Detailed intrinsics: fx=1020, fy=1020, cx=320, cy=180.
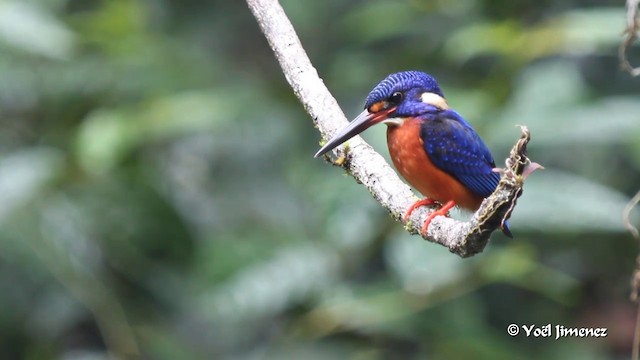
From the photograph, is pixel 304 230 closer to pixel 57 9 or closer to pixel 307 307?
pixel 307 307

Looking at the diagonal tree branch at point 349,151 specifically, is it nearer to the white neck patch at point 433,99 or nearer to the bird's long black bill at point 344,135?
the bird's long black bill at point 344,135

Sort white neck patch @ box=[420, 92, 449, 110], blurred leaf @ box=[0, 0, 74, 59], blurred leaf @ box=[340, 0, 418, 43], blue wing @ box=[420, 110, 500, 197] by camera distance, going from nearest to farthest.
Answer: blue wing @ box=[420, 110, 500, 197]
white neck patch @ box=[420, 92, 449, 110]
blurred leaf @ box=[0, 0, 74, 59]
blurred leaf @ box=[340, 0, 418, 43]

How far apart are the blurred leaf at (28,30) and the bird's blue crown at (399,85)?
1.55m

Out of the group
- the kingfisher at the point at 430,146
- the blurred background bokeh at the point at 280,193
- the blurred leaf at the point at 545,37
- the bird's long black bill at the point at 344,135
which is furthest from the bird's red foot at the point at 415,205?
the blurred leaf at the point at 545,37

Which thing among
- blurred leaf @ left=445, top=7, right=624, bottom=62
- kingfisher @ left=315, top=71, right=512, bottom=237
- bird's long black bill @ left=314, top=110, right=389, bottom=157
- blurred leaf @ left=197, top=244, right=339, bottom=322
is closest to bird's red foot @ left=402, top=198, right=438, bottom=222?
kingfisher @ left=315, top=71, right=512, bottom=237

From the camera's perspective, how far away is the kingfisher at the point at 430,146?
11.1 feet

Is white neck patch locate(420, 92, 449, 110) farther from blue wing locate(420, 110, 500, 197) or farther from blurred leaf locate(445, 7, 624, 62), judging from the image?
blurred leaf locate(445, 7, 624, 62)

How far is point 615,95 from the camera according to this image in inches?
207

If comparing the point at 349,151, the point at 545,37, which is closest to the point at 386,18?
the point at 545,37

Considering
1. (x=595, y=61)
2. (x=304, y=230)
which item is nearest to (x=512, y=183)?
(x=304, y=230)

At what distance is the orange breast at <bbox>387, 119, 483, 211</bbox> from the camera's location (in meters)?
3.39

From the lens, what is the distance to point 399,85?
3.46 m

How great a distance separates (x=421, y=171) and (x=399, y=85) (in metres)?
0.30

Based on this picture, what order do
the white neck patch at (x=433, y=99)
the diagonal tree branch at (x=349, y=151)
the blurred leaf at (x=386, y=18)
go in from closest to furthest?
the diagonal tree branch at (x=349, y=151)
the white neck patch at (x=433, y=99)
the blurred leaf at (x=386, y=18)
